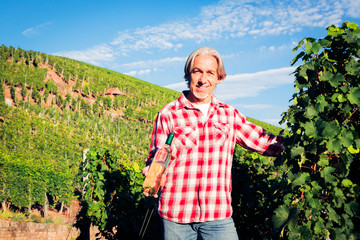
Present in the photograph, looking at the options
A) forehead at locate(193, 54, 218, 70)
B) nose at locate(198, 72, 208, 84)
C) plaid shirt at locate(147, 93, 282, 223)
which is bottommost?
plaid shirt at locate(147, 93, 282, 223)

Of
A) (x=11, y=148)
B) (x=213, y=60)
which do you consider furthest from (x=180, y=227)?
(x=11, y=148)

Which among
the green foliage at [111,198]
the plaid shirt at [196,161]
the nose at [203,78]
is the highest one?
the nose at [203,78]

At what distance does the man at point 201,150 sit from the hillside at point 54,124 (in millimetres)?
3877

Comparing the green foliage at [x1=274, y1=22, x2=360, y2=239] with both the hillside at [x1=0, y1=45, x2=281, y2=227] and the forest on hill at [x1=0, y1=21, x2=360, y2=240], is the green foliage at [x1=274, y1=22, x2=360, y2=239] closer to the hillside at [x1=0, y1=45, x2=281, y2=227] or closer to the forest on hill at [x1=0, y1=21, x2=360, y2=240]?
the forest on hill at [x1=0, y1=21, x2=360, y2=240]

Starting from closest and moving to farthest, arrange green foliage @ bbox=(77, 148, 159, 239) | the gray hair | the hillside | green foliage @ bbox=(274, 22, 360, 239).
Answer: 1. green foliage @ bbox=(274, 22, 360, 239)
2. the gray hair
3. green foliage @ bbox=(77, 148, 159, 239)
4. the hillside

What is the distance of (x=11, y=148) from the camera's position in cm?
1842

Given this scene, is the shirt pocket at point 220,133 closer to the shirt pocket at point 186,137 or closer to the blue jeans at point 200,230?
the shirt pocket at point 186,137

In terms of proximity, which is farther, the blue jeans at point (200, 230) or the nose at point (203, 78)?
the nose at point (203, 78)

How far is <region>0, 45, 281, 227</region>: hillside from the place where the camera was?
13.6m

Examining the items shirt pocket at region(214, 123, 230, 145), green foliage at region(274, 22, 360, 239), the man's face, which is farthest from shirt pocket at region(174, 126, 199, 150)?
green foliage at region(274, 22, 360, 239)

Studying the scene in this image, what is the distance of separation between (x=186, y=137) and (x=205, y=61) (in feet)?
1.83

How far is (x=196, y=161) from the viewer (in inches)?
73.7

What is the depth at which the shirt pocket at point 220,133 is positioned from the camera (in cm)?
192

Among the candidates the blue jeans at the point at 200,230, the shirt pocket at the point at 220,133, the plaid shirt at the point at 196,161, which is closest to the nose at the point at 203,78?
the plaid shirt at the point at 196,161
